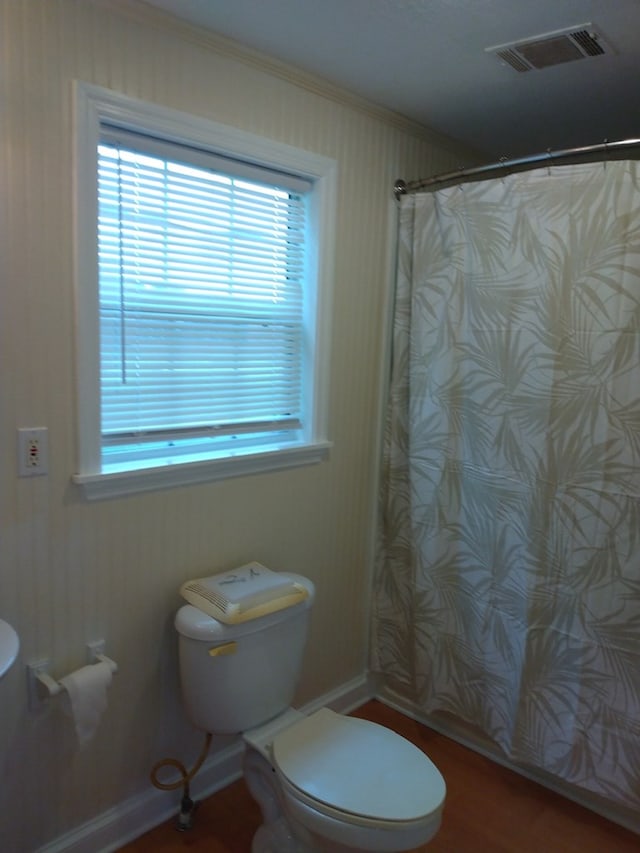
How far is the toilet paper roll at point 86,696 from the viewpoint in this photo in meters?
1.46

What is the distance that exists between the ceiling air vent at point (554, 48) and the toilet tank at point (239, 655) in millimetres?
1606

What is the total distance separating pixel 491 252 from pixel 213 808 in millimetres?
1985

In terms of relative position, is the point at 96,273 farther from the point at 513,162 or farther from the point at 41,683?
the point at 513,162

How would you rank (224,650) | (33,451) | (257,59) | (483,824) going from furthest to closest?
1. (483,824)
2. (257,59)
3. (224,650)
4. (33,451)

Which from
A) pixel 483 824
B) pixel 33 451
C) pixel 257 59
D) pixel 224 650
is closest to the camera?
pixel 33 451

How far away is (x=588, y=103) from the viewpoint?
2.01 m

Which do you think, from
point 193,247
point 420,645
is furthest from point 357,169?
point 420,645

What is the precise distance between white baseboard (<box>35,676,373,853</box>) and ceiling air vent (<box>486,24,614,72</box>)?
2.26 metres

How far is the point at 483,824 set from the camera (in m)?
1.89

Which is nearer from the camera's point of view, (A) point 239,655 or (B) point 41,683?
(B) point 41,683

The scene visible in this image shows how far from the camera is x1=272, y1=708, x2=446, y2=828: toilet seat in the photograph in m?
1.38

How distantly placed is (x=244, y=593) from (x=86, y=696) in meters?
0.46

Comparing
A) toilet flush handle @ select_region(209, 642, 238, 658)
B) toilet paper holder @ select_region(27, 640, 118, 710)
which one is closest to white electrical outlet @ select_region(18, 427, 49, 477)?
toilet paper holder @ select_region(27, 640, 118, 710)

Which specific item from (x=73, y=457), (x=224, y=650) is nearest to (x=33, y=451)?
(x=73, y=457)
